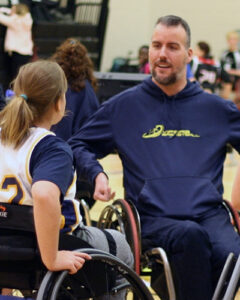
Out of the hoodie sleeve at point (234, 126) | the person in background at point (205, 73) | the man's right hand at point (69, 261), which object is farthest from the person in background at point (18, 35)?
the man's right hand at point (69, 261)

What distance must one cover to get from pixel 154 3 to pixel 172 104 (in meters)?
12.6

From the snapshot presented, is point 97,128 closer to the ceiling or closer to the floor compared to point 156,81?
closer to the floor

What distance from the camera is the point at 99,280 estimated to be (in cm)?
226

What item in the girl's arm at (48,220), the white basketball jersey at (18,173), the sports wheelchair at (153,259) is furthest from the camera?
the sports wheelchair at (153,259)

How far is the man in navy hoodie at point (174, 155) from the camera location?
276 cm

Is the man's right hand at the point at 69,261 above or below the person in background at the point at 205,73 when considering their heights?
above

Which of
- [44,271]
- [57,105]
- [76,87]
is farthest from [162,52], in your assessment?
[44,271]

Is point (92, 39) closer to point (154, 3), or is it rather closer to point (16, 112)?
point (154, 3)

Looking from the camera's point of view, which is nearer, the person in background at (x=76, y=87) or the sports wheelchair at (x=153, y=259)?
the sports wheelchair at (x=153, y=259)

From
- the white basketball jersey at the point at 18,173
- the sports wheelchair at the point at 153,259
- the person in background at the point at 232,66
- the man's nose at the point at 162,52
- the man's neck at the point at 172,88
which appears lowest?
the person in background at the point at 232,66

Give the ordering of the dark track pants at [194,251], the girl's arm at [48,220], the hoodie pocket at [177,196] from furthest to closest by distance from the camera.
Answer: the hoodie pocket at [177,196]
the dark track pants at [194,251]
the girl's arm at [48,220]

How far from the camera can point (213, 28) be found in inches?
601

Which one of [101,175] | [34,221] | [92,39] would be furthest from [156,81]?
[92,39]

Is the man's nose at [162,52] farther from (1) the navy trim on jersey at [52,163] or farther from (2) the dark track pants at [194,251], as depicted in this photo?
(1) the navy trim on jersey at [52,163]
